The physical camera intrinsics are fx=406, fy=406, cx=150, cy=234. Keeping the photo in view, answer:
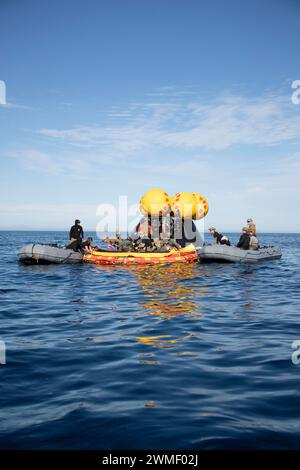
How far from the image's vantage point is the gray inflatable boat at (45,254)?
63.7 feet

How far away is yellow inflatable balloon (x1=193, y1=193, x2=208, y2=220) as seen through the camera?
2216 cm

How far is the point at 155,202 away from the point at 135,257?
3.41 m

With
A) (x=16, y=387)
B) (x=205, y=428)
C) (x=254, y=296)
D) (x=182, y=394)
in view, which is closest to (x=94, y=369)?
(x=16, y=387)

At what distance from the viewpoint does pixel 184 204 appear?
2161cm

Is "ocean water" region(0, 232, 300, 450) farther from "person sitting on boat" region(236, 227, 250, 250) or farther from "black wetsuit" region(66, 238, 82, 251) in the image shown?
"black wetsuit" region(66, 238, 82, 251)

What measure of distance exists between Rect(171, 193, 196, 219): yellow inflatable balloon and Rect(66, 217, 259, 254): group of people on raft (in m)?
0.39

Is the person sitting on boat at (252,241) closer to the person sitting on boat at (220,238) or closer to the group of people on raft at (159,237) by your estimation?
the group of people on raft at (159,237)

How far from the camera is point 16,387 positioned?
4863 mm

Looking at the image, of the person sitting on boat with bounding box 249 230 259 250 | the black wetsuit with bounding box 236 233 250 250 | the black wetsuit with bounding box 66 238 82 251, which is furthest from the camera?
the black wetsuit with bounding box 66 238 82 251

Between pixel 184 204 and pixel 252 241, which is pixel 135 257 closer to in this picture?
pixel 184 204

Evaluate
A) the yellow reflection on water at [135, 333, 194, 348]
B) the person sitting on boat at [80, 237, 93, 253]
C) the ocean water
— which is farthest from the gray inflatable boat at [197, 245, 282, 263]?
the yellow reflection on water at [135, 333, 194, 348]
